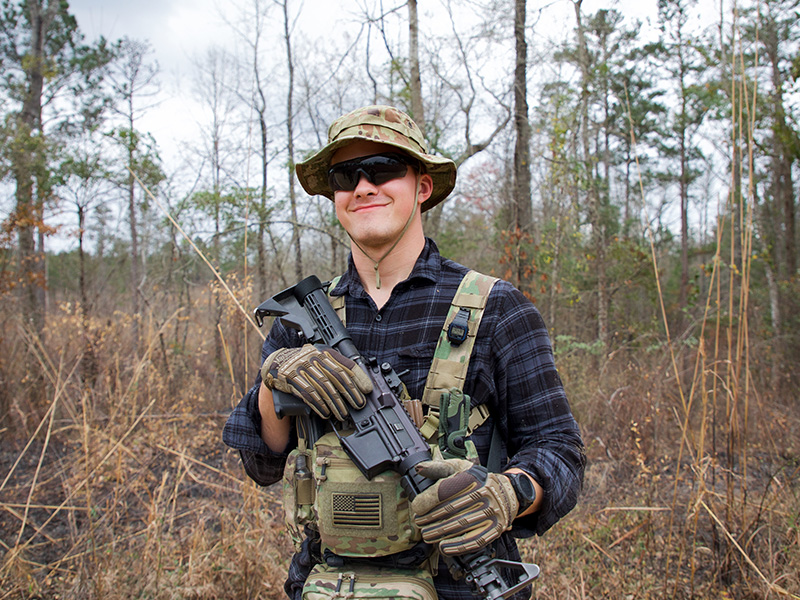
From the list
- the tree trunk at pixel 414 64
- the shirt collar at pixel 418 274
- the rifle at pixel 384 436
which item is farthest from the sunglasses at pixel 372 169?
the tree trunk at pixel 414 64

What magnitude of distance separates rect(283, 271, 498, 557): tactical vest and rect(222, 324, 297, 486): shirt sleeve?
6.3 inches

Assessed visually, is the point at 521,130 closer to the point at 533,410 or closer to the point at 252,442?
the point at 533,410

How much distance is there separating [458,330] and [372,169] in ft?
1.84

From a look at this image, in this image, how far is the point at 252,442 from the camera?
5.22ft

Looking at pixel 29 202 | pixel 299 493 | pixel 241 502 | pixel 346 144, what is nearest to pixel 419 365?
pixel 299 493

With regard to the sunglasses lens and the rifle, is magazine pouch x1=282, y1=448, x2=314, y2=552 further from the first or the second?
the sunglasses lens

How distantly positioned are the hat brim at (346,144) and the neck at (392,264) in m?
0.20

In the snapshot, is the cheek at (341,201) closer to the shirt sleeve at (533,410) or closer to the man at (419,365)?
the man at (419,365)

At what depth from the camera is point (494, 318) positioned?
1481mm

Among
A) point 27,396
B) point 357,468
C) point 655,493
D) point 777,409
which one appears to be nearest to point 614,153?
point 777,409

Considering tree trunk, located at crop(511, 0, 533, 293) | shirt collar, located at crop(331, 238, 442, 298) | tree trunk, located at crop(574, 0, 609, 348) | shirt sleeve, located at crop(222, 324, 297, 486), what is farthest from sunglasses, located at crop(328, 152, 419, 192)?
tree trunk, located at crop(574, 0, 609, 348)

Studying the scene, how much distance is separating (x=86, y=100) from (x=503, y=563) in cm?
1748

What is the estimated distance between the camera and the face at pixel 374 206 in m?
1.58

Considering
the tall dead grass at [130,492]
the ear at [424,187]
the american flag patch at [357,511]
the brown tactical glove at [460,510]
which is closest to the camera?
the brown tactical glove at [460,510]
